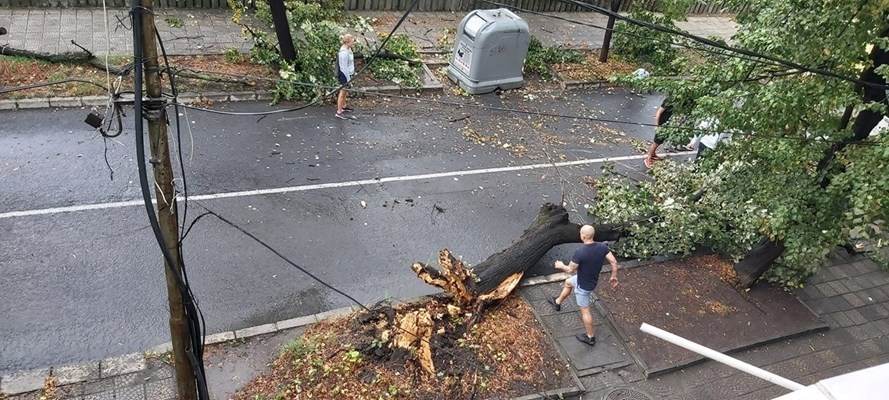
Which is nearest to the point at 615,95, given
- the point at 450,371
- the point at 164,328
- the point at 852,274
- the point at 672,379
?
the point at 852,274

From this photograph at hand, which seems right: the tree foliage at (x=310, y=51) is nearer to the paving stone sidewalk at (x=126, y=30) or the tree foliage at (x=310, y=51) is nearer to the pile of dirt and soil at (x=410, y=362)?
the paving stone sidewalk at (x=126, y=30)

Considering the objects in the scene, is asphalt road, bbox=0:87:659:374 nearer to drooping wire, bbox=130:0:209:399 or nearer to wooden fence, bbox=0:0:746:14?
drooping wire, bbox=130:0:209:399

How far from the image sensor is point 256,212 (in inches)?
334

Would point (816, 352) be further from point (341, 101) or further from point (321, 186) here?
point (341, 101)

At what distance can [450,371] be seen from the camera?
251 inches

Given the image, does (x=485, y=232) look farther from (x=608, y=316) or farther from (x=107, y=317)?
(x=107, y=317)

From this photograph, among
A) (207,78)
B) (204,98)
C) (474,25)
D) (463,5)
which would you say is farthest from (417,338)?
(463,5)

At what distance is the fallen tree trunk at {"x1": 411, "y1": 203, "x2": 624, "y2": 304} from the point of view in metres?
7.07

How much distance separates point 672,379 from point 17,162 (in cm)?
922

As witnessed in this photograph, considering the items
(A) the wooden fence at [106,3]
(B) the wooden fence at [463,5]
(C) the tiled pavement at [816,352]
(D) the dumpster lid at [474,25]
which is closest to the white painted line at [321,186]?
(C) the tiled pavement at [816,352]

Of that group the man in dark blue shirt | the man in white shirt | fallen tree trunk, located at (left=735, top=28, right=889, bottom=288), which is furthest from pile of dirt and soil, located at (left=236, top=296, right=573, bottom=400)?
the man in white shirt

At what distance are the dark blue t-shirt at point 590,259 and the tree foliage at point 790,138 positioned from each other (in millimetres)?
1860

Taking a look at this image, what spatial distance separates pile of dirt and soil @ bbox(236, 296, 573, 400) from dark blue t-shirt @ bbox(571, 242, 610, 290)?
0.97 meters

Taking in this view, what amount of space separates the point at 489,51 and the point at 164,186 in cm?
895
